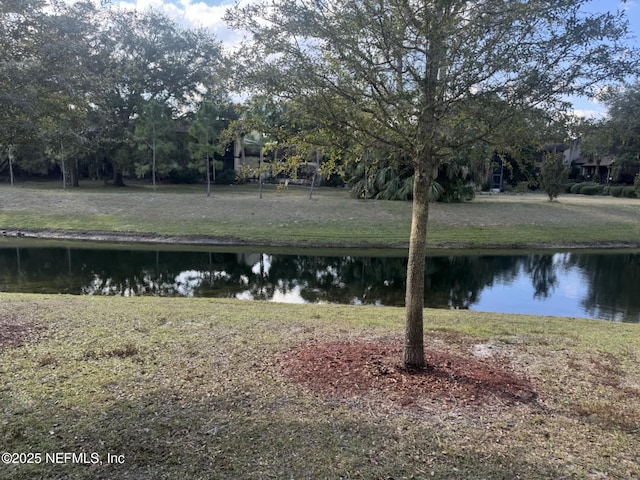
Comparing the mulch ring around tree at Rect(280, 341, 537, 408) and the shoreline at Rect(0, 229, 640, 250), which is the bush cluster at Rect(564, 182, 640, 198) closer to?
the shoreline at Rect(0, 229, 640, 250)

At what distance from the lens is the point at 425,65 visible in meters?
4.63

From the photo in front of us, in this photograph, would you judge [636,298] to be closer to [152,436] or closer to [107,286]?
[152,436]

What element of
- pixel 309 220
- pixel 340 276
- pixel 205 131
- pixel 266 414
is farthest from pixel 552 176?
pixel 266 414

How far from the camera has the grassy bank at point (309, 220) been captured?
24219 mm

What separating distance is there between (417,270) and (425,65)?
2.24 m

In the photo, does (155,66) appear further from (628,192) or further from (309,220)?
(628,192)

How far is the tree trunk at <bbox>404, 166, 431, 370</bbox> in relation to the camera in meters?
Answer: 5.25

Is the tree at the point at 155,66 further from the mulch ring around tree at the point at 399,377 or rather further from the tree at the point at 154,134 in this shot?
the mulch ring around tree at the point at 399,377

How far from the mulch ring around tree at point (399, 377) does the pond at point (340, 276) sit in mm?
6538

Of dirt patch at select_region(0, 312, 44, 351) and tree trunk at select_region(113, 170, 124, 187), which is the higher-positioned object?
tree trunk at select_region(113, 170, 124, 187)

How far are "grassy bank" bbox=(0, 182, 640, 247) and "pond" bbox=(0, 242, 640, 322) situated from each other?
8.08 feet

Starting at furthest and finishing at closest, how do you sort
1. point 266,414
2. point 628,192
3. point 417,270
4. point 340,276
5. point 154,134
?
point 628,192 → point 154,134 → point 340,276 → point 417,270 → point 266,414

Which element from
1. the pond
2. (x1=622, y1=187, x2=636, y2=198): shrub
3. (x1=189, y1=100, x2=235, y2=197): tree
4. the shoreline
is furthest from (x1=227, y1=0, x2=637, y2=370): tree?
(x1=622, y1=187, x2=636, y2=198): shrub

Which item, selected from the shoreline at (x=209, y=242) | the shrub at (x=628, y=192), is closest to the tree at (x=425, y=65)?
the shoreline at (x=209, y=242)
